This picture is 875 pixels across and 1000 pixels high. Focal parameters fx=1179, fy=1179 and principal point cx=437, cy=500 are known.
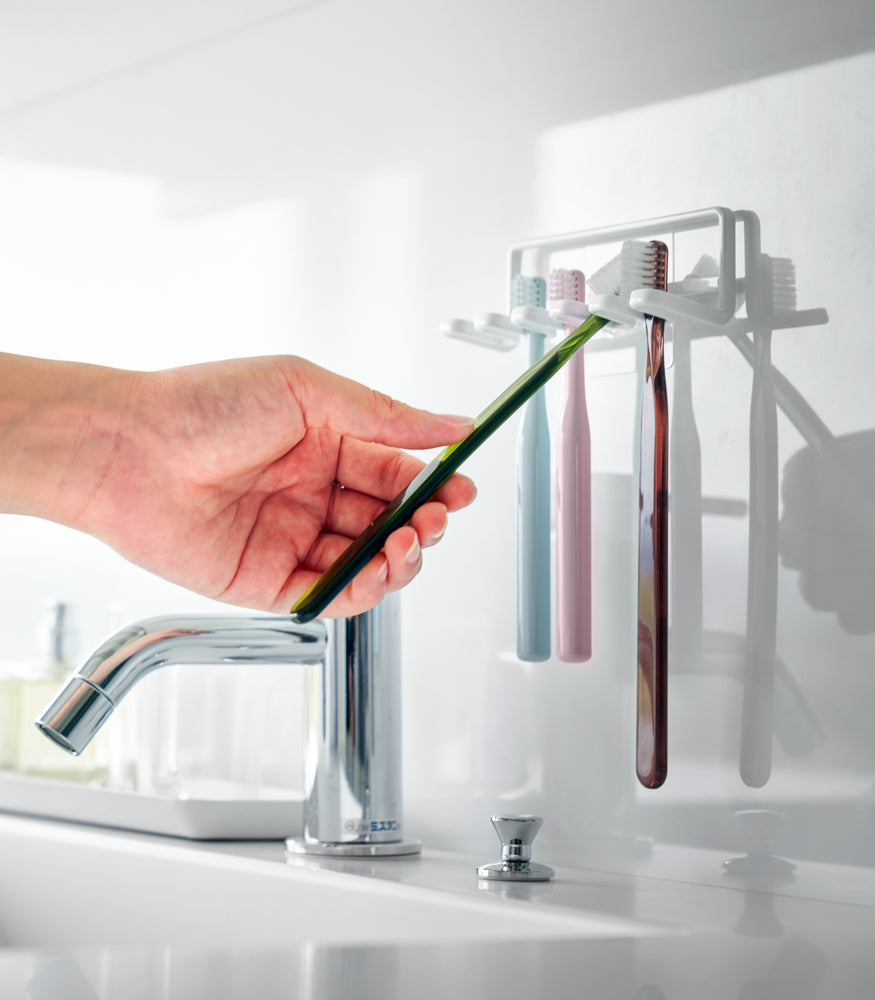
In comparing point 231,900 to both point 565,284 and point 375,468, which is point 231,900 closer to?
point 375,468

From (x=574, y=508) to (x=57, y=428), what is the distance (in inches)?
12.4

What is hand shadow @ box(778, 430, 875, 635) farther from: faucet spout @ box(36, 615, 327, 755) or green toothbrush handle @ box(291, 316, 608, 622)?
faucet spout @ box(36, 615, 327, 755)

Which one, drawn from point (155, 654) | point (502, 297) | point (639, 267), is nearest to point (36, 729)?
point (155, 654)

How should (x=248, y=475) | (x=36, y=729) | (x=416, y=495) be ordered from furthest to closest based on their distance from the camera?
1. (x=36, y=729)
2. (x=248, y=475)
3. (x=416, y=495)

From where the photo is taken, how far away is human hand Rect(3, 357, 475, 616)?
661 millimetres

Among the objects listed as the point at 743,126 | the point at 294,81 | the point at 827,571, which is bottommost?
the point at 827,571

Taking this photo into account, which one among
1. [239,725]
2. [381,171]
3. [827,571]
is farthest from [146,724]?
[827,571]

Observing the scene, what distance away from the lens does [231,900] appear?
762mm

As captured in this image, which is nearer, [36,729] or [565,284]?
[565,284]

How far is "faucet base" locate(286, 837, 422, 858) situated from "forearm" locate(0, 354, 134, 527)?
29 cm

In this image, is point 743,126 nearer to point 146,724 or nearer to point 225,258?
point 225,258

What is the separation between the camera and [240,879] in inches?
30.0

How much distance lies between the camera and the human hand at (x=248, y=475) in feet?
2.17

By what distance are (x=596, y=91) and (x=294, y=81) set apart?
0.31 metres
